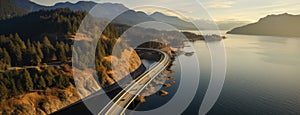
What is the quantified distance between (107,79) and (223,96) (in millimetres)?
27476

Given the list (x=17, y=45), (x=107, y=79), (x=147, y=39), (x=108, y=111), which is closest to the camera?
(x=108, y=111)

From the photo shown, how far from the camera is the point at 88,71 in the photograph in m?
47.3

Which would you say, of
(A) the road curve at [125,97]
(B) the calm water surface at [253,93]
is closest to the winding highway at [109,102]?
(A) the road curve at [125,97]

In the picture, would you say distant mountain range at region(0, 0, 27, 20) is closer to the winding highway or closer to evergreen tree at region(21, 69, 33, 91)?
evergreen tree at region(21, 69, 33, 91)

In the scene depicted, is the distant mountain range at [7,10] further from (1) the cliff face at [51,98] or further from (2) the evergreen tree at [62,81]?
(2) the evergreen tree at [62,81]

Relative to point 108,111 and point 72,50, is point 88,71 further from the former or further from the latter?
point 108,111

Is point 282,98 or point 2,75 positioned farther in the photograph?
point 282,98

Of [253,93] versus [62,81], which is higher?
[62,81]

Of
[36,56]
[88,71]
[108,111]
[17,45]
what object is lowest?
[108,111]

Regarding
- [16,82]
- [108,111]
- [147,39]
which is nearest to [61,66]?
[16,82]

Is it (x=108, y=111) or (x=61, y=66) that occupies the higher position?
(x=61, y=66)

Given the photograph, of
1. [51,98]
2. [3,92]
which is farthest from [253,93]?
[3,92]

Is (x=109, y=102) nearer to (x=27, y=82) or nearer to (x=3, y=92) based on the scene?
(x=27, y=82)

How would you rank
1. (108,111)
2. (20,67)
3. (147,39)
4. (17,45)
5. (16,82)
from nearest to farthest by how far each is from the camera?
(108,111)
(16,82)
(20,67)
(17,45)
(147,39)
